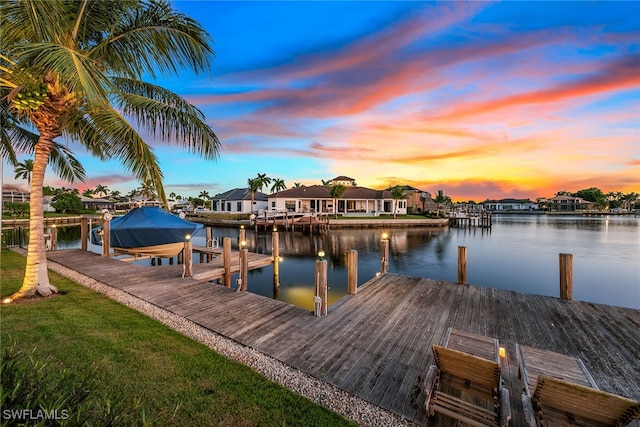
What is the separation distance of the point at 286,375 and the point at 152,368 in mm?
2096

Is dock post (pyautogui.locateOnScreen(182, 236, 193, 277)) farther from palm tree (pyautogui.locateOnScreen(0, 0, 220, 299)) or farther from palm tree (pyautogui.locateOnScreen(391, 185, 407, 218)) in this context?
palm tree (pyautogui.locateOnScreen(391, 185, 407, 218))

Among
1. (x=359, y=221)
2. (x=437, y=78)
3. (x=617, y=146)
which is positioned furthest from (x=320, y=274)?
(x=359, y=221)

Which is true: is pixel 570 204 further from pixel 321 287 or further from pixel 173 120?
pixel 173 120

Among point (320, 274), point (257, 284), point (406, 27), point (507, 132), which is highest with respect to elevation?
point (406, 27)

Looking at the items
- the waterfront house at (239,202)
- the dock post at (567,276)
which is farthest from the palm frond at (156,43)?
the waterfront house at (239,202)

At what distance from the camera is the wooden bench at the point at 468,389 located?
291cm

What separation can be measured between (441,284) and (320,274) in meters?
4.77

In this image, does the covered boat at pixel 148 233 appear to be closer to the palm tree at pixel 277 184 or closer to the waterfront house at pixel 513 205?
the palm tree at pixel 277 184

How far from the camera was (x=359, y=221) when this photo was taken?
129 feet

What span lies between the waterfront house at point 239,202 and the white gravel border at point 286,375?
4698 cm

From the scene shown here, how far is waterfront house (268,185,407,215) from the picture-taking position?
157ft

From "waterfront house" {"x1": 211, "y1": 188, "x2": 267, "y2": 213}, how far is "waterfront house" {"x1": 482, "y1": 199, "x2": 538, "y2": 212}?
4365 inches

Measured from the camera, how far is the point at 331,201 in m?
50.8

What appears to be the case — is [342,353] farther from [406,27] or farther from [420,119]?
[420,119]
